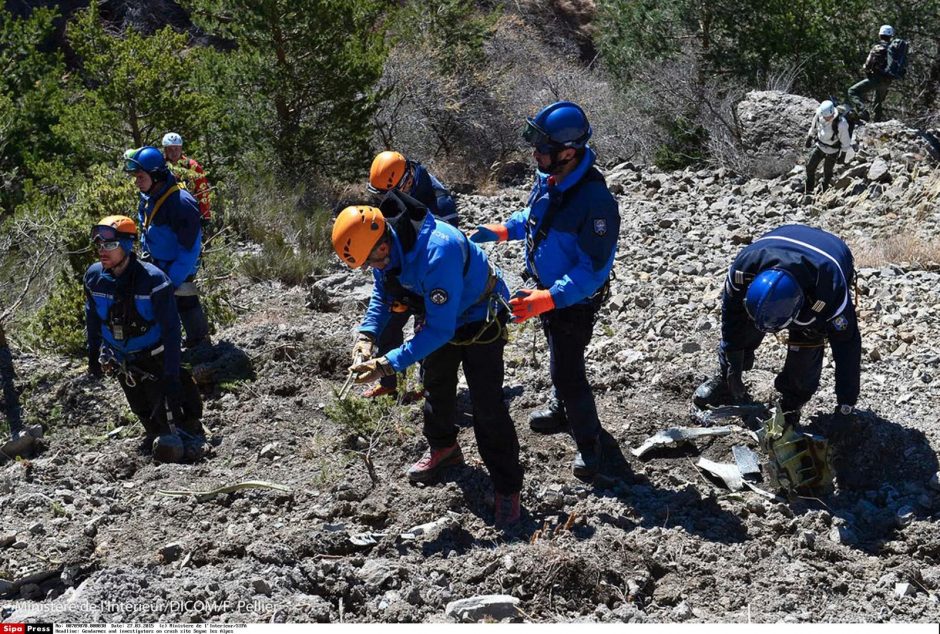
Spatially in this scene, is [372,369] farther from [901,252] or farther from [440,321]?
[901,252]

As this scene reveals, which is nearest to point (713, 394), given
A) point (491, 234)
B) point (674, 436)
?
point (674, 436)

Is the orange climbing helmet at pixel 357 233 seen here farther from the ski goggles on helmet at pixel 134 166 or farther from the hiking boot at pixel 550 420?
the ski goggles on helmet at pixel 134 166

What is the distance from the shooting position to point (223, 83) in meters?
13.3

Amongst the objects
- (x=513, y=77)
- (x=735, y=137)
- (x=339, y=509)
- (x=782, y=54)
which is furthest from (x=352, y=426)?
(x=513, y=77)

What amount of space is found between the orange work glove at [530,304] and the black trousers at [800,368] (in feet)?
4.50

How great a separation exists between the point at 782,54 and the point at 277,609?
1553 cm

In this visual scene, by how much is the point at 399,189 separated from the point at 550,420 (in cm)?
167

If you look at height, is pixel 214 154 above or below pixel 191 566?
above

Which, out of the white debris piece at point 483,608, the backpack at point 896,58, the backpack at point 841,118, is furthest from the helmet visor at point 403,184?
the backpack at point 896,58

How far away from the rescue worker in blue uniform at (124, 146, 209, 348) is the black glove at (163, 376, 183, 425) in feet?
3.87

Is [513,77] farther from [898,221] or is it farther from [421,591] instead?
[421,591]

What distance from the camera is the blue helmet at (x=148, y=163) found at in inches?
263

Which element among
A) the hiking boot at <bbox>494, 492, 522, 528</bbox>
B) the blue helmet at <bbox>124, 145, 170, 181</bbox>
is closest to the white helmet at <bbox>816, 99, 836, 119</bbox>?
the blue helmet at <bbox>124, 145, 170, 181</bbox>

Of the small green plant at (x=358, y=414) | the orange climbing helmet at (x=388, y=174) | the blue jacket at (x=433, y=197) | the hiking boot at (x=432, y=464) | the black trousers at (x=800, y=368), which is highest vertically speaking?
the orange climbing helmet at (x=388, y=174)
